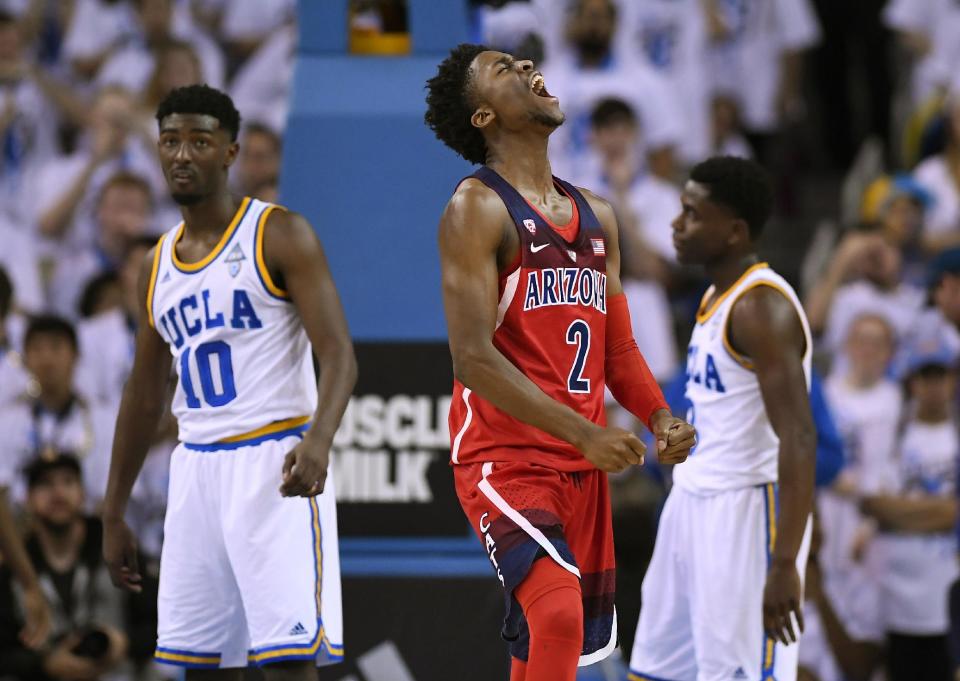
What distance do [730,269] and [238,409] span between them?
173 cm

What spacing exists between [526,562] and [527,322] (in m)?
0.66

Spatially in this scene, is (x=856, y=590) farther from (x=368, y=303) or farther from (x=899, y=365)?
(x=368, y=303)

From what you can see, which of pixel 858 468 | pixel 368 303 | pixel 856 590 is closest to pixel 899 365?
pixel 858 468

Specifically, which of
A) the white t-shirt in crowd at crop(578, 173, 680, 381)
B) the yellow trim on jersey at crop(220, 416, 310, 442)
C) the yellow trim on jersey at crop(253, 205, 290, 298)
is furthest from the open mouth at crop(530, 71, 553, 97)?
the white t-shirt in crowd at crop(578, 173, 680, 381)

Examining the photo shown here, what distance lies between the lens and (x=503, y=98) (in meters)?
4.52

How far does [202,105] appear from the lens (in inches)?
203

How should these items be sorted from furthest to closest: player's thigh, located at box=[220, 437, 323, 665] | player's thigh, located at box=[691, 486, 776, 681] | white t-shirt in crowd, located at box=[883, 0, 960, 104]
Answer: white t-shirt in crowd, located at box=[883, 0, 960, 104], player's thigh, located at box=[691, 486, 776, 681], player's thigh, located at box=[220, 437, 323, 665]

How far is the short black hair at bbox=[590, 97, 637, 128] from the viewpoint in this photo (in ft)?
31.7

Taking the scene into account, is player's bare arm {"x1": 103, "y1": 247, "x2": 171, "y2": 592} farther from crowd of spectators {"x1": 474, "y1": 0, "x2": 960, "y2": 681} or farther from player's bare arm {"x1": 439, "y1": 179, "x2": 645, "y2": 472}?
Result: crowd of spectators {"x1": 474, "y1": 0, "x2": 960, "y2": 681}

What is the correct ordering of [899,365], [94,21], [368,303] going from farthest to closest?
[94,21], [899,365], [368,303]

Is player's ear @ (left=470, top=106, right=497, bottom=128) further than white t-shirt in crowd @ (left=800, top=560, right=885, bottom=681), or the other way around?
white t-shirt in crowd @ (left=800, top=560, right=885, bottom=681)

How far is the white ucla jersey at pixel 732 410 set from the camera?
536 centimetres

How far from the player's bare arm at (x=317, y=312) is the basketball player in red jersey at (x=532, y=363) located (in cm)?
46

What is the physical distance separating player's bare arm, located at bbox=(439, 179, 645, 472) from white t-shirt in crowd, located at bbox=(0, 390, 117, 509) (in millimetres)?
3848
